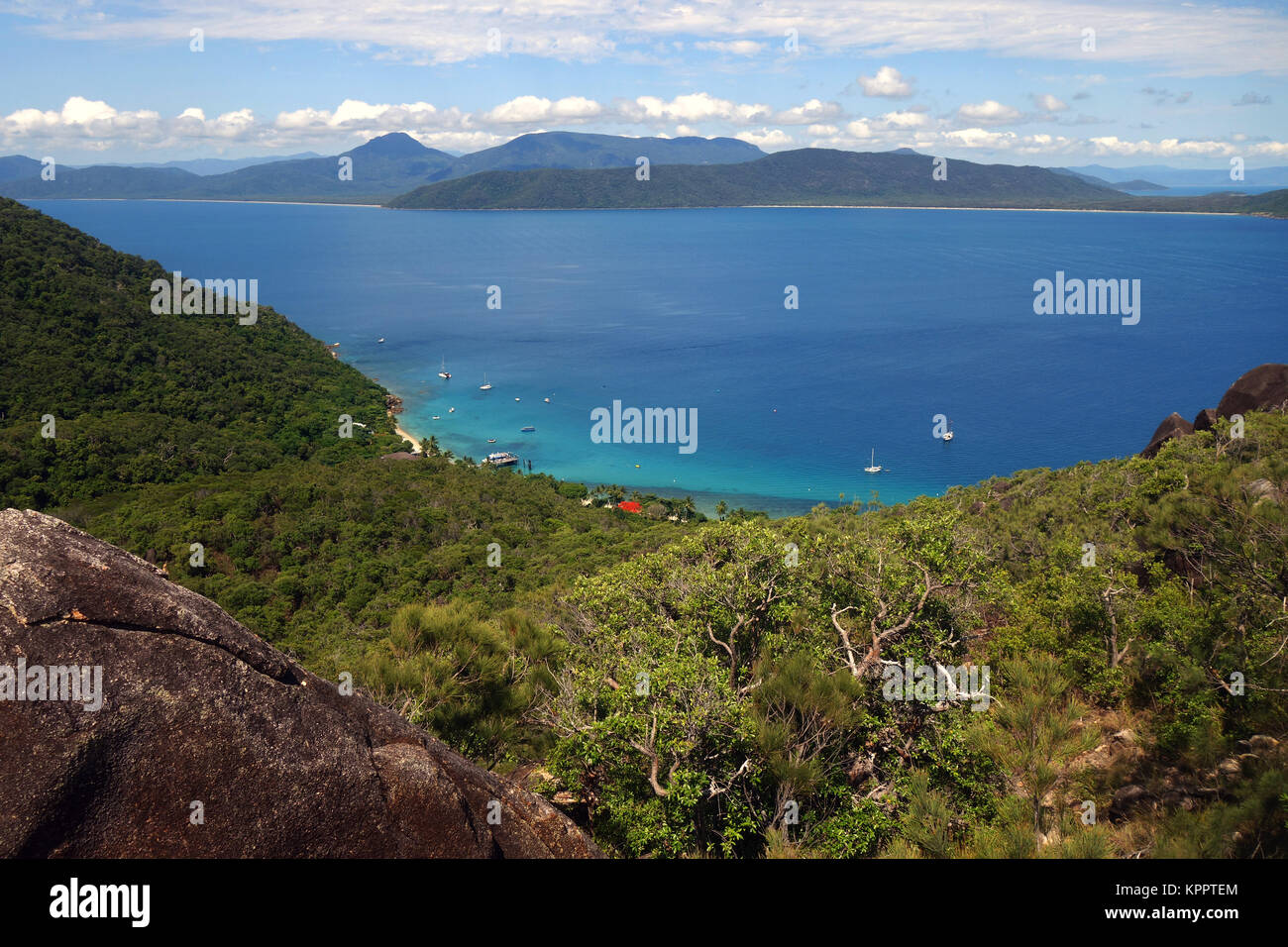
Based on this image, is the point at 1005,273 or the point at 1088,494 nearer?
the point at 1088,494

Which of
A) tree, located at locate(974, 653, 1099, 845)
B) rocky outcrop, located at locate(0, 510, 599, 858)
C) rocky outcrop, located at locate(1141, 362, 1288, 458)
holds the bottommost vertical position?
tree, located at locate(974, 653, 1099, 845)

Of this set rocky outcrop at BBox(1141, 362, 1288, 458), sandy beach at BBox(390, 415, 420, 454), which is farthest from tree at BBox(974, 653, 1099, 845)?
sandy beach at BBox(390, 415, 420, 454)

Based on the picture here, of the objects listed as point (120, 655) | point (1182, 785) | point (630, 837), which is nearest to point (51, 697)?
point (120, 655)

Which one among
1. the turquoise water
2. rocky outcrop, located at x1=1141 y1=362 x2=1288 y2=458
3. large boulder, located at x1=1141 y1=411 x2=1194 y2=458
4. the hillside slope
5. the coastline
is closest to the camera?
rocky outcrop, located at x1=1141 y1=362 x2=1288 y2=458

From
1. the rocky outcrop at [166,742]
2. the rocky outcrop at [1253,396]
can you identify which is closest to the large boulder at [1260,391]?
the rocky outcrop at [1253,396]

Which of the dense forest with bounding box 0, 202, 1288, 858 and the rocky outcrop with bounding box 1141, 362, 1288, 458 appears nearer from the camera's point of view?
the dense forest with bounding box 0, 202, 1288, 858

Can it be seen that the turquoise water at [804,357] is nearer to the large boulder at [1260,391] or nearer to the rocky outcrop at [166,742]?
the large boulder at [1260,391]

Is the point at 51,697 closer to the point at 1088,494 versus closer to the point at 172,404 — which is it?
the point at 1088,494

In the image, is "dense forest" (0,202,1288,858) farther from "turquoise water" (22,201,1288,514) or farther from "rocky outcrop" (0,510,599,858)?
"turquoise water" (22,201,1288,514)
